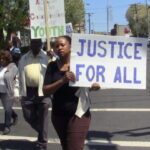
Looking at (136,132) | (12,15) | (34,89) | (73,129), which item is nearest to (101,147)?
(136,132)

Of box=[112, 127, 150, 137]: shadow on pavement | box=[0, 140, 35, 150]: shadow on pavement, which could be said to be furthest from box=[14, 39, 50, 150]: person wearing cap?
box=[112, 127, 150, 137]: shadow on pavement

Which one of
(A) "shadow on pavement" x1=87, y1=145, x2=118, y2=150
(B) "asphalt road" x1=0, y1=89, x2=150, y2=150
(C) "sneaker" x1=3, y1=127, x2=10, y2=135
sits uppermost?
(C) "sneaker" x1=3, y1=127, x2=10, y2=135

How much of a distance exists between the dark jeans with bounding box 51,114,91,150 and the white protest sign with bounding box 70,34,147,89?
38 centimetres

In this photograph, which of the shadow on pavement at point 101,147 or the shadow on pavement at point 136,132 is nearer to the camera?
the shadow on pavement at point 101,147

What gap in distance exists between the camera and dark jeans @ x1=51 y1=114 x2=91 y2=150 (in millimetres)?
5051

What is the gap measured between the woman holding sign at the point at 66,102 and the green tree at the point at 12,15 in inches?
624

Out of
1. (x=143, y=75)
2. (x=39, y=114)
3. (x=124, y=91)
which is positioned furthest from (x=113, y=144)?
(x=124, y=91)

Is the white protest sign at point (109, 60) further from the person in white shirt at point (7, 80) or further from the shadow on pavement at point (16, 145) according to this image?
the person in white shirt at point (7, 80)

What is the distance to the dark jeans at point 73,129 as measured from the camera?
505 cm

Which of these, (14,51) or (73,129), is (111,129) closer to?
(73,129)

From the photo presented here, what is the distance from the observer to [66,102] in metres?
5.10

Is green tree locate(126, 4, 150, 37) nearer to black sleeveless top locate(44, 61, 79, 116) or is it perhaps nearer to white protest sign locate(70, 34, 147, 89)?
white protest sign locate(70, 34, 147, 89)

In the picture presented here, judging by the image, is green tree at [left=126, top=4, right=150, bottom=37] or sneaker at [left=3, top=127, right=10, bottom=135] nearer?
sneaker at [left=3, top=127, right=10, bottom=135]

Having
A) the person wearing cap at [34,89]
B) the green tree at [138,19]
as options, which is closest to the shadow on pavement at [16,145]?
the person wearing cap at [34,89]
